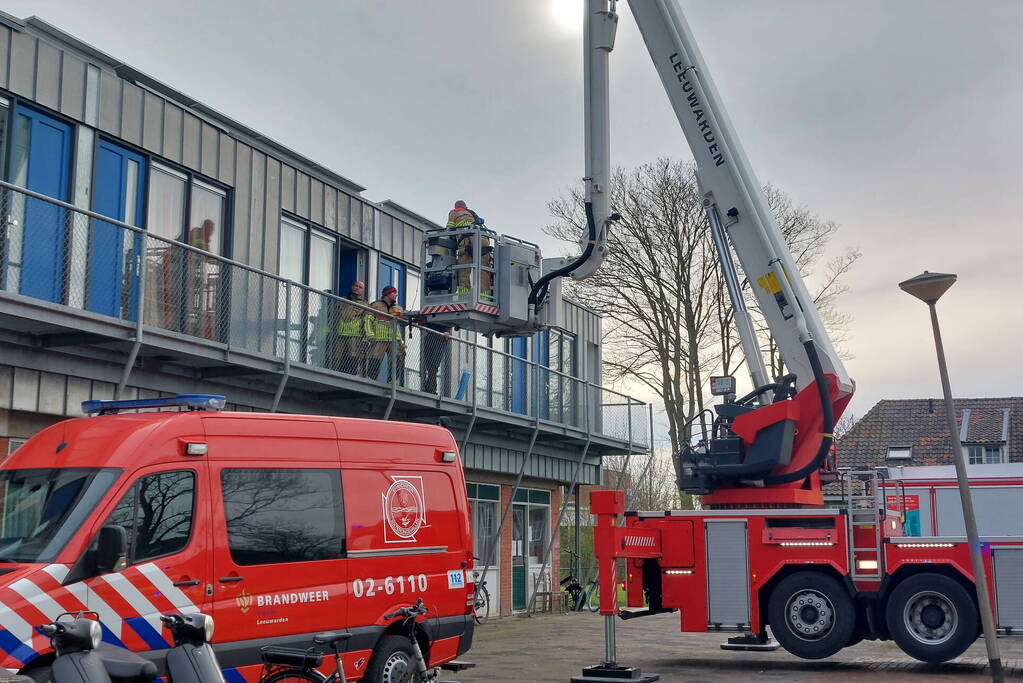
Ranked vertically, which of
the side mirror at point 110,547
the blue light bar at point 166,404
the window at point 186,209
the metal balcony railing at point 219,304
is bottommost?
the side mirror at point 110,547

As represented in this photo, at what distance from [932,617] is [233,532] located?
8.48m

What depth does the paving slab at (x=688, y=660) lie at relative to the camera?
44.3 feet

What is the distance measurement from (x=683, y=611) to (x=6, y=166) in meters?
9.52

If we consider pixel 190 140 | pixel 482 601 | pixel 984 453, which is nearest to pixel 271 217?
pixel 190 140

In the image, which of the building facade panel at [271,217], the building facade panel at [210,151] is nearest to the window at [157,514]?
the building facade panel at [210,151]

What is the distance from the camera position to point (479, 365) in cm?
1953

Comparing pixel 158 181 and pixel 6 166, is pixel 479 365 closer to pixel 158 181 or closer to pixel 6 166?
pixel 158 181

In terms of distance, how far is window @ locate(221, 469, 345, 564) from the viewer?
8945 mm

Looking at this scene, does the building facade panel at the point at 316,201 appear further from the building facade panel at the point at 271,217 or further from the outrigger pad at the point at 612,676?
the outrigger pad at the point at 612,676

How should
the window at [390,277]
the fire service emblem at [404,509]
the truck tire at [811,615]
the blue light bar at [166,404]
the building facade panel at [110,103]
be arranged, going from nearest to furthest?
the blue light bar at [166,404], the fire service emblem at [404,509], the truck tire at [811,615], the building facade panel at [110,103], the window at [390,277]

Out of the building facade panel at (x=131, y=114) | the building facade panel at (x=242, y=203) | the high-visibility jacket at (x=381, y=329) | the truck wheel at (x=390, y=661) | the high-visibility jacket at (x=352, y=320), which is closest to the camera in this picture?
the truck wheel at (x=390, y=661)

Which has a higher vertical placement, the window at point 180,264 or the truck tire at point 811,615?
the window at point 180,264

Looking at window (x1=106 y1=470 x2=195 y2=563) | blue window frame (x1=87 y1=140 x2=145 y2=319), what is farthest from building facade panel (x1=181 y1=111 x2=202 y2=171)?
window (x1=106 y1=470 x2=195 y2=563)

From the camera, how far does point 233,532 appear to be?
888 centimetres
